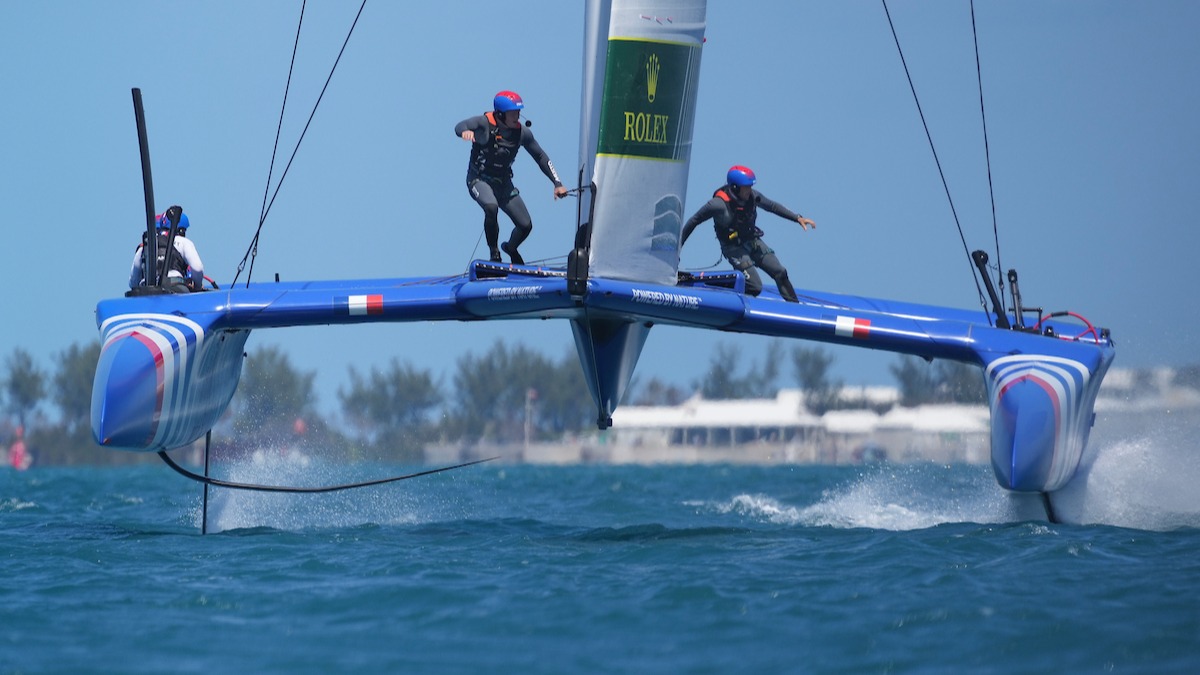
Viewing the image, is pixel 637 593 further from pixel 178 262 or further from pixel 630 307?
pixel 178 262

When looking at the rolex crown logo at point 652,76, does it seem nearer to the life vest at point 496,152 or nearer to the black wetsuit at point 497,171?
the black wetsuit at point 497,171

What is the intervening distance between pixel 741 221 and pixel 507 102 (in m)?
1.41

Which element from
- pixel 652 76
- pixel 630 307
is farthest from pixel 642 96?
pixel 630 307

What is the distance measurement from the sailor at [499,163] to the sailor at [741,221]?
0.89m

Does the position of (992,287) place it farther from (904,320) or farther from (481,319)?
(481,319)

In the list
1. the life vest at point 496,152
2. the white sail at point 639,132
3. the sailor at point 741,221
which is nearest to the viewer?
the white sail at point 639,132

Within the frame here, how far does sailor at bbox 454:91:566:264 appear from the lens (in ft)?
24.9

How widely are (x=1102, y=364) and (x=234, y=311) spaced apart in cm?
409

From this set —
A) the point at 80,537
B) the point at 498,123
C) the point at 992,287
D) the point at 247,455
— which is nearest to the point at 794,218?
the point at 992,287

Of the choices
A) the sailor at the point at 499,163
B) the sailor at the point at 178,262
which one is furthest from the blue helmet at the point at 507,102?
the sailor at the point at 178,262

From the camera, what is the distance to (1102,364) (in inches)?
285

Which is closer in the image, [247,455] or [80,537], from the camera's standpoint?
[80,537]

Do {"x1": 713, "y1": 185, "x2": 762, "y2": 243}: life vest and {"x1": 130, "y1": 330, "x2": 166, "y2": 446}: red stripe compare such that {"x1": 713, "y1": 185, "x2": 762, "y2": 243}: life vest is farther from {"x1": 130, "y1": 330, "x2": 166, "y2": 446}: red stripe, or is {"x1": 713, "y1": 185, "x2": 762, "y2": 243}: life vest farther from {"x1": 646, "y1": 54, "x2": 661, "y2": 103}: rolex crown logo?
{"x1": 130, "y1": 330, "x2": 166, "y2": 446}: red stripe

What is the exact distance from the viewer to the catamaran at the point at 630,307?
6.71 meters
